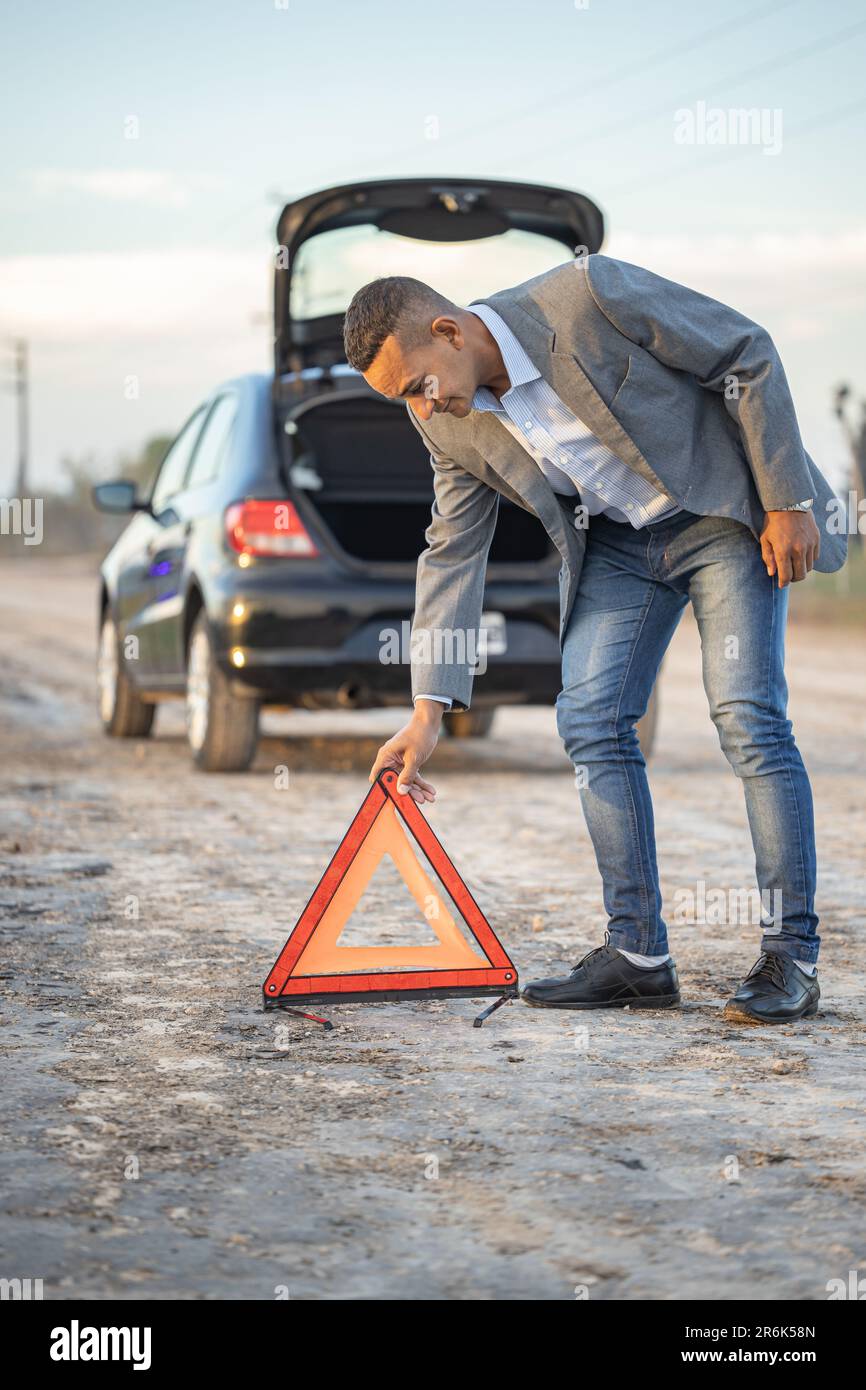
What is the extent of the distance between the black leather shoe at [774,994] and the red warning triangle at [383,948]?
1.73ft

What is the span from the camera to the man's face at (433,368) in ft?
12.0

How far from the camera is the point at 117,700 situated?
10.6 metres

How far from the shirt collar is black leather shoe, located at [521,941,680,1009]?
4.25 feet

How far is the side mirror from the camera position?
9.30 metres

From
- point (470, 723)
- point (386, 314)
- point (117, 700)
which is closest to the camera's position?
point (386, 314)

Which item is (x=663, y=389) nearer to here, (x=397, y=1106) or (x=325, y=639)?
(x=397, y=1106)

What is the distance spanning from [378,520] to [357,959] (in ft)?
17.5

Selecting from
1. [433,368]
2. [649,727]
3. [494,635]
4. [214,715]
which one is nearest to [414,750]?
[433,368]

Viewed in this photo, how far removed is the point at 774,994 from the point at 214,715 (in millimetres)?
4862

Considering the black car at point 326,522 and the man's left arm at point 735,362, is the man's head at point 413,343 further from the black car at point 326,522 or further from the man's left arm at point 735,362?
the black car at point 326,522

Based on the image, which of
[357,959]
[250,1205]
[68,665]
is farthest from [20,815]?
[68,665]

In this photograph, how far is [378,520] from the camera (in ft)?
30.5

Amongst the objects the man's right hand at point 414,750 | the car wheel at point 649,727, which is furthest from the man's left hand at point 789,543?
the car wheel at point 649,727

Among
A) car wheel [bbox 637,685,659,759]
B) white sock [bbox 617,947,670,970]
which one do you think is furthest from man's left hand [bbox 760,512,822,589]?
car wheel [bbox 637,685,659,759]
